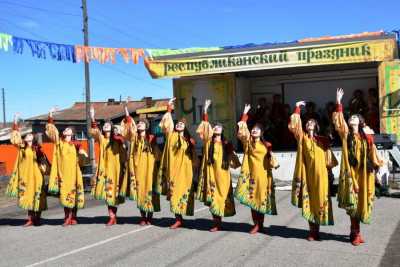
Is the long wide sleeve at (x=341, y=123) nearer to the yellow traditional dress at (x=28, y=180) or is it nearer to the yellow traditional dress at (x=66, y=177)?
the yellow traditional dress at (x=66, y=177)

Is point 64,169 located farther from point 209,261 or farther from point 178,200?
point 209,261

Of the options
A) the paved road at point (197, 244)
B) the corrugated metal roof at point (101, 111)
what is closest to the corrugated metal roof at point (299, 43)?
the paved road at point (197, 244)

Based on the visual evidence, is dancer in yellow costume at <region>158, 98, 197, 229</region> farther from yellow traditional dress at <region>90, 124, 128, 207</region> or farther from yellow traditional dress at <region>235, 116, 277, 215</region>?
yellow traditional dress at <region>235, 116, 277, 215</region>

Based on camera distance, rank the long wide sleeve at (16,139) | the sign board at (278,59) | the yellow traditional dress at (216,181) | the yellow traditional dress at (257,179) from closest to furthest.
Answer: the yellow traditional dress at (257,179) → the yellow traditional dress at (216,181) → the long wide sleeve at (16,139) → the sign board at (278,59)

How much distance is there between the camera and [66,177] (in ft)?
30.8

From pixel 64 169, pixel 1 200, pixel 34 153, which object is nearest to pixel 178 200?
pixel 64 169

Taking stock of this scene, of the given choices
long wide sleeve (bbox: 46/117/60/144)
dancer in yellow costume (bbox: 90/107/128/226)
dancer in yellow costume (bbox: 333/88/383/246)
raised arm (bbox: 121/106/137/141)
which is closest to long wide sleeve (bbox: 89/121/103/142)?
dancer in yellow costume (bbox: 90/107/128/226)

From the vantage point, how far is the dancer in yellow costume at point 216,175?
28.0ft

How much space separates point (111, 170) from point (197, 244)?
8.07 feet

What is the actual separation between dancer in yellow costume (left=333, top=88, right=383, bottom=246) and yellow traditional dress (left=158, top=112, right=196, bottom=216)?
8.24 feet

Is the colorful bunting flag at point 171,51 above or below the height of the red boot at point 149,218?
above

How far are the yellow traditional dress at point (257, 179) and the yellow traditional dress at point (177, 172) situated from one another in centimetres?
92

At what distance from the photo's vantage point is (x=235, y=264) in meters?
6.44

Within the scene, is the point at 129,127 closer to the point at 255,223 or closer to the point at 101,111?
the point at 255,223
